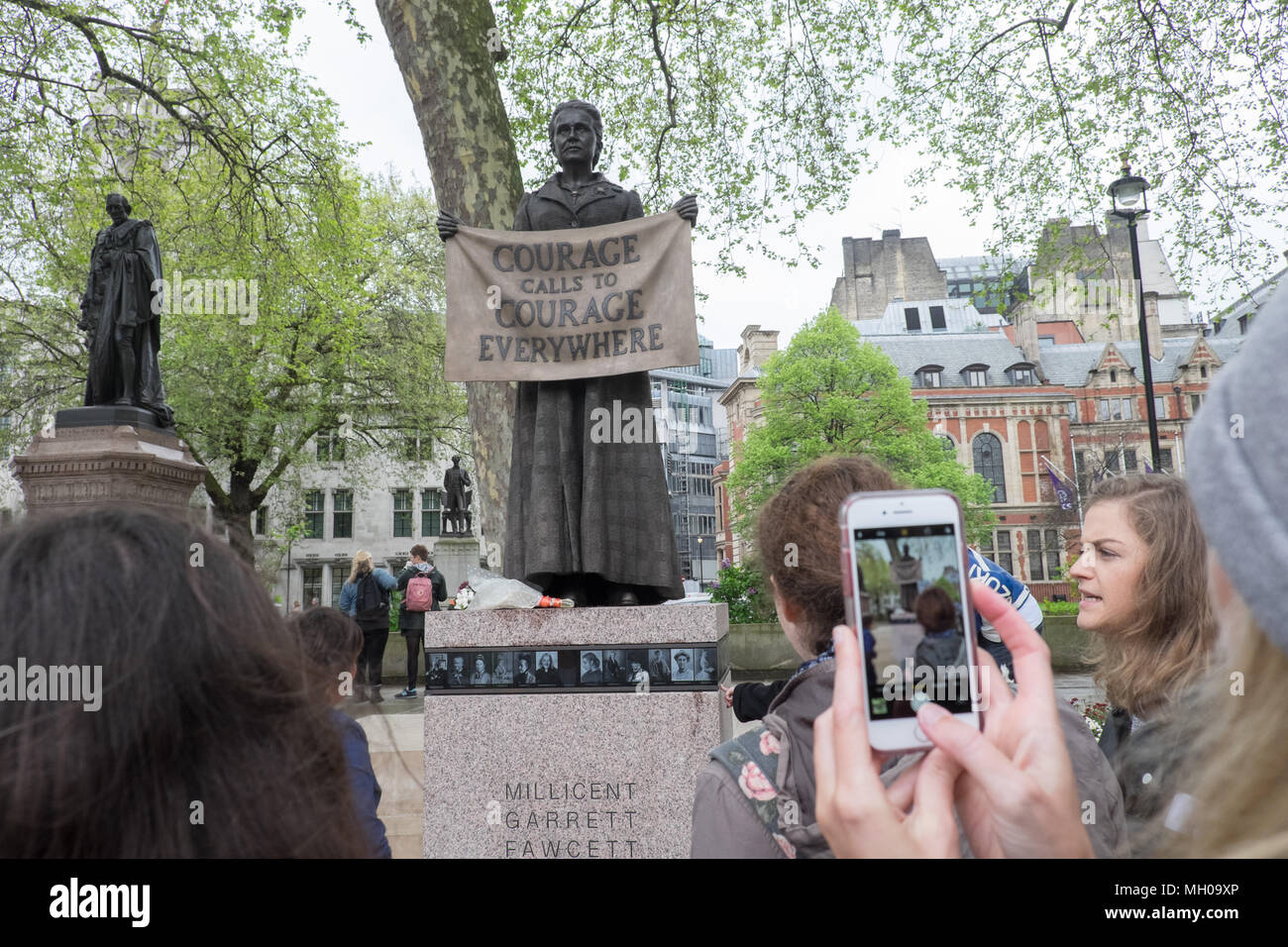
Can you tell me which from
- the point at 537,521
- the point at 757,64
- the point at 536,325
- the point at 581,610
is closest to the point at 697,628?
the point at 581,610

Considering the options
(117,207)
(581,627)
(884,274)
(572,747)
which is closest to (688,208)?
(581,627)

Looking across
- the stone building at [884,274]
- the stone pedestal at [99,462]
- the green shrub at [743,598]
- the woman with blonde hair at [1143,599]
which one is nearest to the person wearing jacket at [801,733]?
the woman with blonde hair at [1143,599]

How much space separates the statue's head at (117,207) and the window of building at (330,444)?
15123mm

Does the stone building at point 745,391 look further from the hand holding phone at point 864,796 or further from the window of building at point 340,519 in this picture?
the hand holding phone at point 864,796

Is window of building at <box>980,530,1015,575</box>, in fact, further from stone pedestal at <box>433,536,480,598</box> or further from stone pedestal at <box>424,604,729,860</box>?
stone pedestal at <box>424,604,729,860</box>

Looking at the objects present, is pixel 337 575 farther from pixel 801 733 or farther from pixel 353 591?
pixel 801 733

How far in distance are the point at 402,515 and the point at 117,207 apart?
116 ft

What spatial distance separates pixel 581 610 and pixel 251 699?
2996 millimetres

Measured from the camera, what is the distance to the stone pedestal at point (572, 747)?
365 centimetres

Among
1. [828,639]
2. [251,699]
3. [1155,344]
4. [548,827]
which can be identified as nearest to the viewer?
[251,699]

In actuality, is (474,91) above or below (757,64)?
below

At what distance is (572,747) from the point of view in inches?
147

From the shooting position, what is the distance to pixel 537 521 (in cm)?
424
